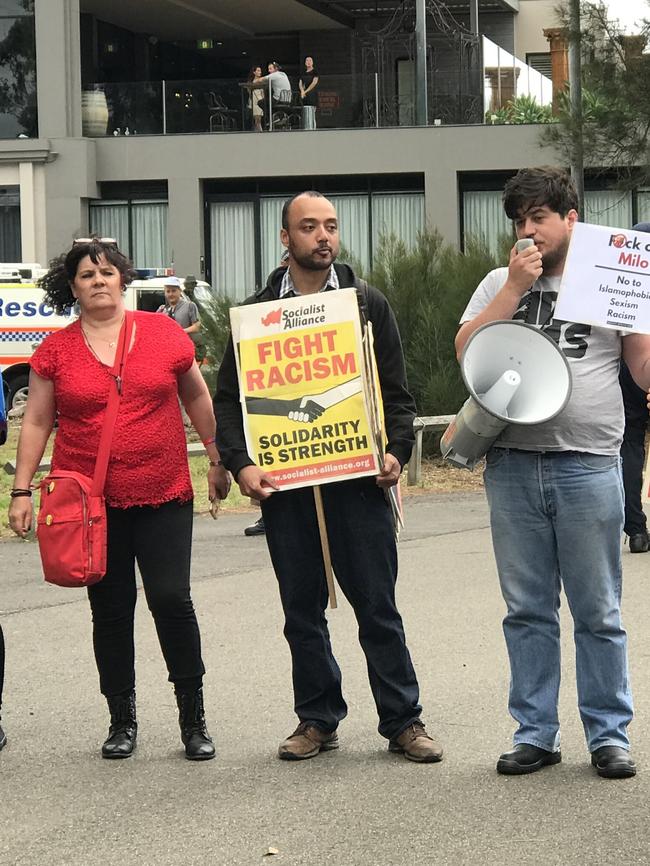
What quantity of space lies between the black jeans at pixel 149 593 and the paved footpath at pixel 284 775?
331 millimetres

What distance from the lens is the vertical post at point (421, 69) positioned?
30.3m

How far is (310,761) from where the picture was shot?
5621 mm

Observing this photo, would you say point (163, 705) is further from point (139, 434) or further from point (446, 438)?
point (446, 438)

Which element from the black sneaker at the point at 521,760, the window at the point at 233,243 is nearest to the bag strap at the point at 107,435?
the black sneaker at the point at 521,760

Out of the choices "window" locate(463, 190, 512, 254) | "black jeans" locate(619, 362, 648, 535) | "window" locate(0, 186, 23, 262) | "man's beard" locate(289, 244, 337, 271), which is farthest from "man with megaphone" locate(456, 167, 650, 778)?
"window" locate(0, 186, 23, 262)

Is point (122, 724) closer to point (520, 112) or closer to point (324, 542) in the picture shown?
point (324, 542)

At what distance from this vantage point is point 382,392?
5.69 meters

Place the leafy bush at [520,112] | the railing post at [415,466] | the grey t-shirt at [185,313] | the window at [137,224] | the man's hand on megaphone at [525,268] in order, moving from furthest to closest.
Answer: the window at [137,224] < the leafy bush at [520,112] < the grey t-shirt at [185,313] < the railing post at [415,466] < the man's hand on megaphone at [525,268]

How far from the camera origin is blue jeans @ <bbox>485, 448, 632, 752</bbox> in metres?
5.30

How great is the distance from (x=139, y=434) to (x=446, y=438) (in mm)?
1127

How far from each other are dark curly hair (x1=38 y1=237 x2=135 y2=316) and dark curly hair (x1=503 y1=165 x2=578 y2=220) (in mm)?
1507

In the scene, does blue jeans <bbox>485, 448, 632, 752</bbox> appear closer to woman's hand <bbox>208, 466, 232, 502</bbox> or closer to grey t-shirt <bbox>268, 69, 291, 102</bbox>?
woman's hand <bbox>208, 466, 232, 502</bbox>

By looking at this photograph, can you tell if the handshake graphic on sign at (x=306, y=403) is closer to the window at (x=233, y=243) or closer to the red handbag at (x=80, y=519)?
the red handbag at (x=80, y=519)

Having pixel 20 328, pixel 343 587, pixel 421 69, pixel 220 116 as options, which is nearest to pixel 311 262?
pixel 343 587
